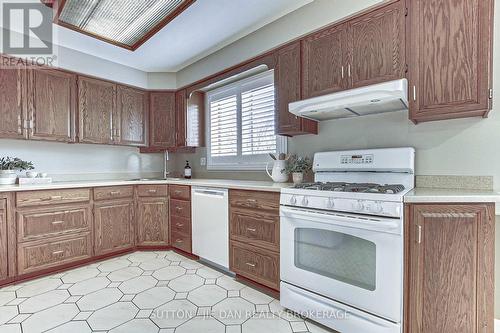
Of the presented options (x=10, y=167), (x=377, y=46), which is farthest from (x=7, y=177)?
(x=377, y=46)

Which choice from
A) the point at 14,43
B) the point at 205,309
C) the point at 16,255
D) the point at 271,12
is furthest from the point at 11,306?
the point at 271,12

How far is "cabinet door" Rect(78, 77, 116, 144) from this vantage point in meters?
3.02

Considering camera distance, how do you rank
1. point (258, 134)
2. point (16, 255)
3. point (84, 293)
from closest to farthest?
1. point (84, 293)
2. point (16, 255)
3. point (258, 134)

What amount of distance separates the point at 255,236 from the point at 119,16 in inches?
93.6

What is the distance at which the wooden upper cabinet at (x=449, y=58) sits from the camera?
1.45 meters

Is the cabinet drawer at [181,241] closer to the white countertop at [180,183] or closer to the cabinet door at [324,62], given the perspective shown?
the white countertop at [180,183]

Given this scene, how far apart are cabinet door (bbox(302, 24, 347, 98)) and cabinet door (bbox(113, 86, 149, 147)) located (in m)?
2.42

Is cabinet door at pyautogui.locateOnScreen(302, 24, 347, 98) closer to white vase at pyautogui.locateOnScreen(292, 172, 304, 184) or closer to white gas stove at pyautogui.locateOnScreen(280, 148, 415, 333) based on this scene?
white gas stove at pyautogui.locateOnScreen(280, 148, 415, 333)

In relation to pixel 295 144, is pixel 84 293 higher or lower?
lower

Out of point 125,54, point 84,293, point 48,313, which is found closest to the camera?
point 48,313

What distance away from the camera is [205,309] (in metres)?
1.87

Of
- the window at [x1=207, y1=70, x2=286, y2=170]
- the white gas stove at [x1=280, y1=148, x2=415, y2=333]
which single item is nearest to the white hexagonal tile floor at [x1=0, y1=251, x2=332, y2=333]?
the white gas stove at [x1=280, y1=148, x2=415, y2=333]

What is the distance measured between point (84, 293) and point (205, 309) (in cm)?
106

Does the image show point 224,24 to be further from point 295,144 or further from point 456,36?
point 456,36
